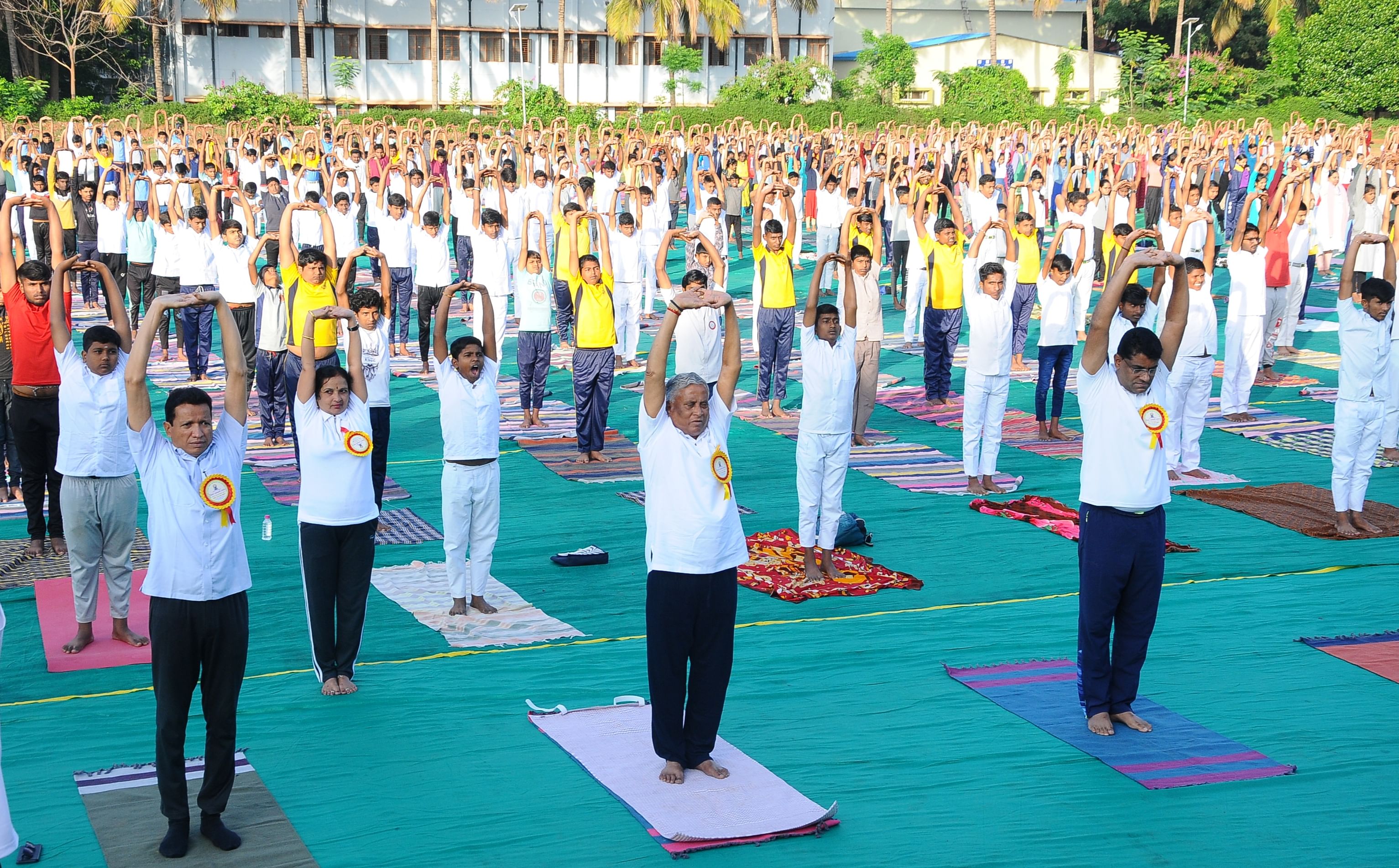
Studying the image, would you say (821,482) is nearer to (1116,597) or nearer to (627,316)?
(1116,597)

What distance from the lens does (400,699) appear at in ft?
22.4

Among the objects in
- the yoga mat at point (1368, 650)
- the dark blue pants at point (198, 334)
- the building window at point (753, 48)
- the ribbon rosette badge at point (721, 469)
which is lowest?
the yoga mat at point (1368, 650)

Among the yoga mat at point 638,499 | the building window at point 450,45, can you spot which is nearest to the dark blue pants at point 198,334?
the yoga mat at point 638,499

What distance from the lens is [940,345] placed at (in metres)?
14.5

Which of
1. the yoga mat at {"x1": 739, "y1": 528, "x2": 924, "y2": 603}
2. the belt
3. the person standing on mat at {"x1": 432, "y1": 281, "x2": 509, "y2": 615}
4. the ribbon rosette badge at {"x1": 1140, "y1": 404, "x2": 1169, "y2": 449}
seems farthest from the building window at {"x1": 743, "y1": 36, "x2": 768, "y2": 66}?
the ribbon rosette badge at {"x1": 1140, "y1": 404, "x2": 1169, "y2": 449}

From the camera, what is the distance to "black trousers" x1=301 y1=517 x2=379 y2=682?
6.85 metres

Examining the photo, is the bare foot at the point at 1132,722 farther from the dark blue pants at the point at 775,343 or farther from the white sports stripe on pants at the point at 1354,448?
the dark blue pants at the point at 775,343

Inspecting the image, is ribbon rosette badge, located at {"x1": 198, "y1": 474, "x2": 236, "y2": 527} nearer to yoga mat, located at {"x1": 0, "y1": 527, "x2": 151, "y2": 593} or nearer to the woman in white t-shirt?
the woman in white t-shirt

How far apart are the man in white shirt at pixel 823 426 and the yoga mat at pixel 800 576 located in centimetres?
12

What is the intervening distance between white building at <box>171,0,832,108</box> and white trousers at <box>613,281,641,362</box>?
30820 mm

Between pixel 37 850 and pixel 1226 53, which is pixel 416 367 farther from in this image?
pixel 1226 53

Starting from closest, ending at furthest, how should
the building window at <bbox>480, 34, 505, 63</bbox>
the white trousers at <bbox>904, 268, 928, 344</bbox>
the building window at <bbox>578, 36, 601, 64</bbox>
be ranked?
the white trousers at <bbox>904, 268, 928, 344</bbox>
the building window at <bbox>480, 34, 505, 63</bbox>
the building window at <bbox>578, 36, 601, 64</bbox>

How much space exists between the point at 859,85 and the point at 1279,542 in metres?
40.7

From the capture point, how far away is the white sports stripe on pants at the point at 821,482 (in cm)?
890
